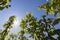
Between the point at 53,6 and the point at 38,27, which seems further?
the point at 38,27

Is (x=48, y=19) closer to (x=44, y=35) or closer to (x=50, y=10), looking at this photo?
(x=44, y=35)

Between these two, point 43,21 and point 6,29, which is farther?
point 6,29

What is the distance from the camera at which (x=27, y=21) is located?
20031 mm

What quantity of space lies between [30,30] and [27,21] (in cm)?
135

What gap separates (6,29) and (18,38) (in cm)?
368

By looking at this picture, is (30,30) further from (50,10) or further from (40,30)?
(50,10)

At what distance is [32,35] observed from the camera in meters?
19.5

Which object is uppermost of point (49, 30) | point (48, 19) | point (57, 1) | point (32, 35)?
point (57, 1)

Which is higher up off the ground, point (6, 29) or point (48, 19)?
point (48, 19)

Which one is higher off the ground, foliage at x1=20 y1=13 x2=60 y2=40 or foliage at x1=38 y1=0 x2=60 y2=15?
foliage at x1=38 y1=0 x2=60 y2=15

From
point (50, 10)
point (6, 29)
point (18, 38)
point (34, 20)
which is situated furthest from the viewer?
point (18, 38)

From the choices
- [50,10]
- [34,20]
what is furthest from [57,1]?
[34,20]

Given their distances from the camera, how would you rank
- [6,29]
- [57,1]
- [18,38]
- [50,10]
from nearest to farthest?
[57,1]
[50,10]
[6,29]
[18,38]

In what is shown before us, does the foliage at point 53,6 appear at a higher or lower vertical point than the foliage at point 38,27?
higher
